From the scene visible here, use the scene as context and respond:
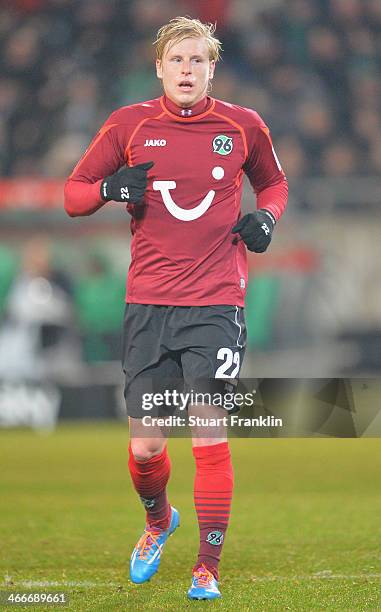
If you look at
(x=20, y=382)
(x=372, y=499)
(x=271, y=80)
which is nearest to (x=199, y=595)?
(x=372, y=499)

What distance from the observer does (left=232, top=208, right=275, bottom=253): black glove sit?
400cm

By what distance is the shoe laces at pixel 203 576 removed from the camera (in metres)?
3.75

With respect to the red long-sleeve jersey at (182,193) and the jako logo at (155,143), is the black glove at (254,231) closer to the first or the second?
the red long-sleeve jersey at (182,193)

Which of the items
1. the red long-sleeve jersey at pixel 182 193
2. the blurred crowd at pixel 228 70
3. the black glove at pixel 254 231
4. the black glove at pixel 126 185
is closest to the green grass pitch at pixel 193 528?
the red long-sleeve jersey at pixel 182 193

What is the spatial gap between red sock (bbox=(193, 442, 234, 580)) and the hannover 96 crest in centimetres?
104

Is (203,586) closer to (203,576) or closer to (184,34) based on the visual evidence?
(203,576)

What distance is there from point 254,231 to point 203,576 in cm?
119

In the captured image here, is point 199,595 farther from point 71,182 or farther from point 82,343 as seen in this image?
point 82,343

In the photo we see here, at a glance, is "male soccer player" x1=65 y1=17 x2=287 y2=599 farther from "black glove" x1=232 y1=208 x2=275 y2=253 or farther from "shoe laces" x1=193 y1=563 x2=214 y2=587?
"shoe laces" x1=193 y1=563 x2=214 y2=587

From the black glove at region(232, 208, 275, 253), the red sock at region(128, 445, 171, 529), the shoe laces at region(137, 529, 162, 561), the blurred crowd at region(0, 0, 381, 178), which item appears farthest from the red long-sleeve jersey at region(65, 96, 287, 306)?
the blurred crowd at region(0, 0, 381, 178)

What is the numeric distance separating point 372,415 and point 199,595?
57.2 inches

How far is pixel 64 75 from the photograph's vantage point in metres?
15.1

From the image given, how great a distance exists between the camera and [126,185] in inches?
157

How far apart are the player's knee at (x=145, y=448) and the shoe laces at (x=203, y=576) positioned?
1.71 feet
